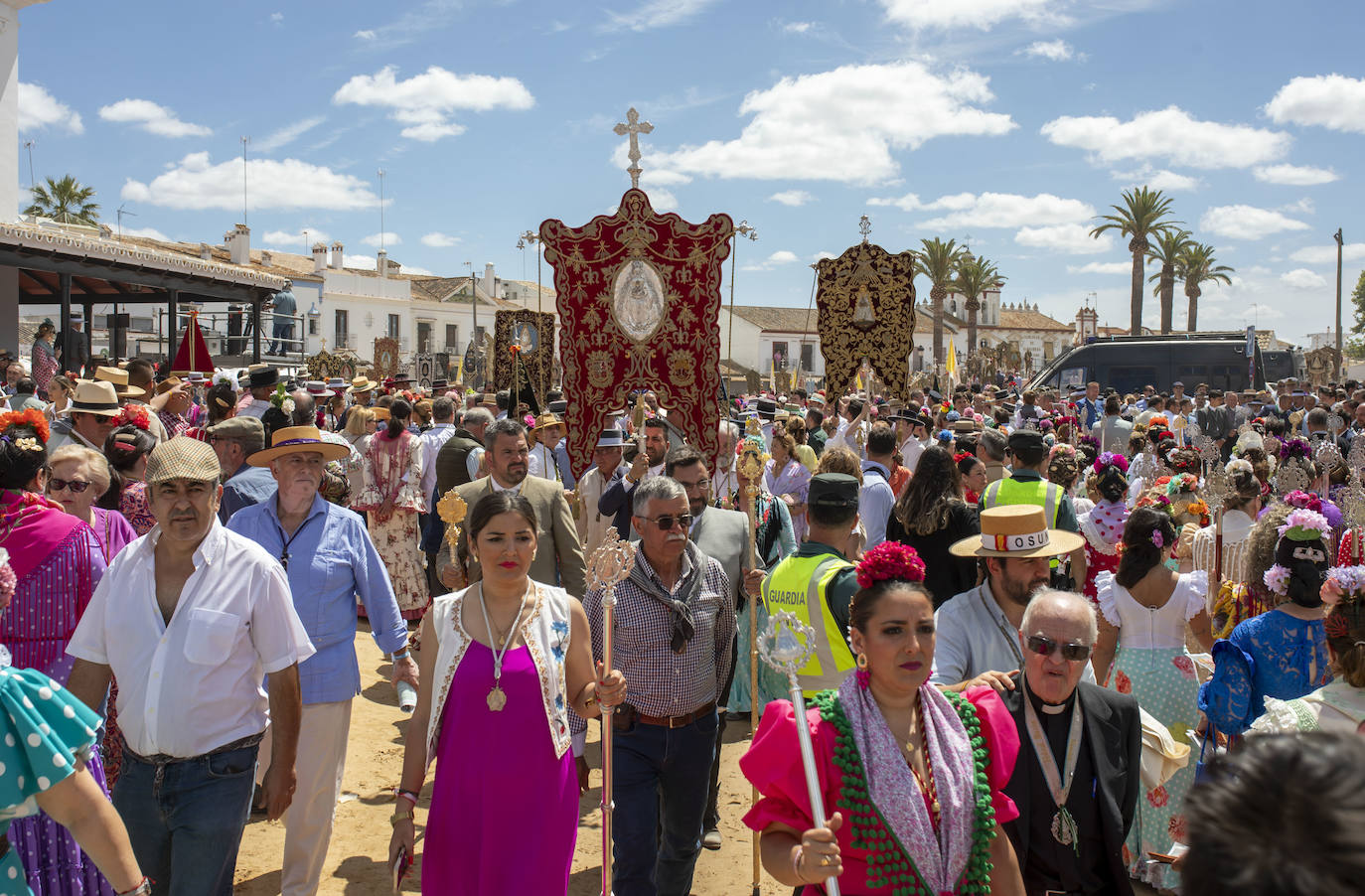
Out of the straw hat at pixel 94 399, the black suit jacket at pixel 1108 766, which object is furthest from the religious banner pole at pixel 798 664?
the straw hat at pixel 94 399

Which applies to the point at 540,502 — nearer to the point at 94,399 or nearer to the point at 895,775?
the point at 94,399

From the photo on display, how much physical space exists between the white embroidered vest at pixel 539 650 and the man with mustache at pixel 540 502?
2.13 metres

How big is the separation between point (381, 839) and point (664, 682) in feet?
7.49

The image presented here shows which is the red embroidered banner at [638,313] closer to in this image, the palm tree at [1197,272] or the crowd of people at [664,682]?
the crowd of people at [664,682]

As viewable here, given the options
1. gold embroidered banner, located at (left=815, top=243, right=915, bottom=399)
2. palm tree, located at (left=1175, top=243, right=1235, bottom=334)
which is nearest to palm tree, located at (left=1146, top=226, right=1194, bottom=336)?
palm tree, located at (left=1175, top=243, right=1235, bottom=334)

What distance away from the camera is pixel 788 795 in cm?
265

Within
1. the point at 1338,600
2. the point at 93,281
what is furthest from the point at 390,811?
the point at 93,281

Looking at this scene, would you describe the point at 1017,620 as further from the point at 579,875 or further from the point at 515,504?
the point at 579,875

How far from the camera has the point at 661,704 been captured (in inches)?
172

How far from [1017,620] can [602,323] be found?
5938 mm

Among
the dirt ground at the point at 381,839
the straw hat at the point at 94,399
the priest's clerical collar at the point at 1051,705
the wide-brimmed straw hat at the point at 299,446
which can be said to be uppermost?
the straw hat at the point at 94,399

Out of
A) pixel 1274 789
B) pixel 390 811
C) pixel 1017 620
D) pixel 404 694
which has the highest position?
pixel 1274 789

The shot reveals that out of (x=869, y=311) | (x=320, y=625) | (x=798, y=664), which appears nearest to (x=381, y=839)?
(x=320, y=625)

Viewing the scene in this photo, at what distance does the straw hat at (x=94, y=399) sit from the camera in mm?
6559
